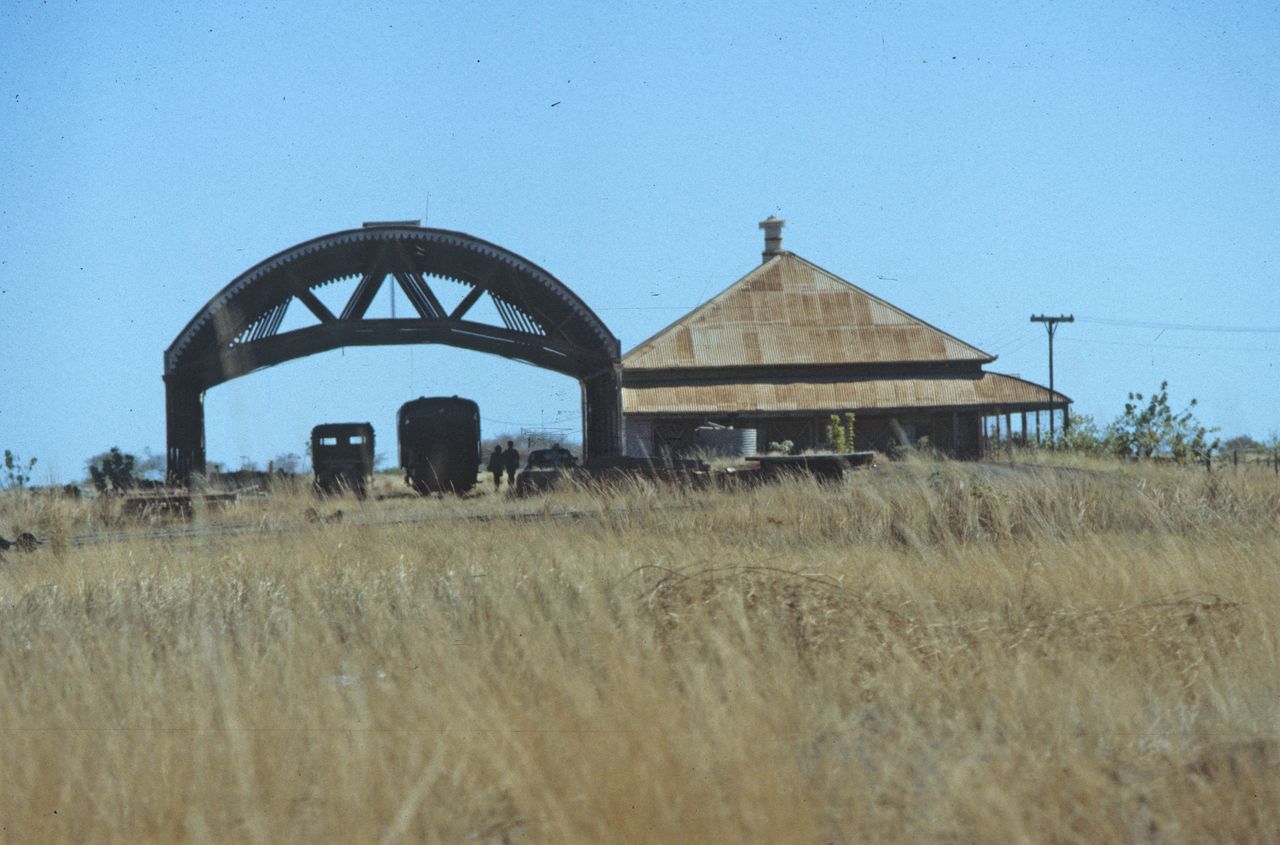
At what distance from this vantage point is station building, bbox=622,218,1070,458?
162ft

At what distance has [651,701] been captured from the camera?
16.6 feet

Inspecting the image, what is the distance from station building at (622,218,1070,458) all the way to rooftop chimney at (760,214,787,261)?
7079 millimetres

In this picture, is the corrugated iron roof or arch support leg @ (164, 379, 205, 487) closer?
arch support leg @ (164, 379, 205, 487)

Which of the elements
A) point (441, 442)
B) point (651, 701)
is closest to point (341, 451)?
point (441, 442)

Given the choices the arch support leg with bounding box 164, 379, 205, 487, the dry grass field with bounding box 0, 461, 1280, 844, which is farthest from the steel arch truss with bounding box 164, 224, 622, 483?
the dry grass field with bounding box 0, 461, 1280, 844

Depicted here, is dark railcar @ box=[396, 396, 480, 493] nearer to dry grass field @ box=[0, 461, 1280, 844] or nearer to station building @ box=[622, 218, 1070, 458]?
station building @ box=[622, 218, 1070, 458]

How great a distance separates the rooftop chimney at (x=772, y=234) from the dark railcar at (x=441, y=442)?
2534 centimetres

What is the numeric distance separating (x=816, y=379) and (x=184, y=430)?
2490 cm

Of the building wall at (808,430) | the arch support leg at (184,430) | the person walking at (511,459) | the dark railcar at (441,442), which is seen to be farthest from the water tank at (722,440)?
the arch support leg at (184,430)

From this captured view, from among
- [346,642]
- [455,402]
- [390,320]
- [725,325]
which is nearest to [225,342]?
[390,320]

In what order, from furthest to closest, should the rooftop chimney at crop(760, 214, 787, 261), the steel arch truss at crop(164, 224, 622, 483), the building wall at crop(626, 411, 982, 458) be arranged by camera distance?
the rooftop chimney at crop(760, 214, 787, 261), the building wall at crop(626, 411, 982, 458), the steel arch truss at crop(164, 224, 622, 483)

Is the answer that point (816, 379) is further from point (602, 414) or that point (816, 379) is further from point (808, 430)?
point (602, 414)

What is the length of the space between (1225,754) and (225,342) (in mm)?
34016

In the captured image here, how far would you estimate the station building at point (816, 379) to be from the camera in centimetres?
4925
